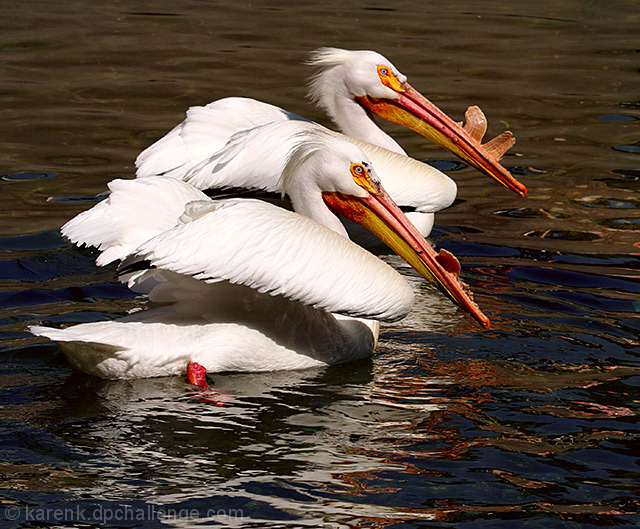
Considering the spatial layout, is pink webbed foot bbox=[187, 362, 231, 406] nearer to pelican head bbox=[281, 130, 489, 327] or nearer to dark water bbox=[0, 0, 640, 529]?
dark water bbox=[0, 0, 640, 529]

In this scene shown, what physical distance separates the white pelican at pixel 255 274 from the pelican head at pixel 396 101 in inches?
70.3

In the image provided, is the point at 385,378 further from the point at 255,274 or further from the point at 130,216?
the point at 130,216

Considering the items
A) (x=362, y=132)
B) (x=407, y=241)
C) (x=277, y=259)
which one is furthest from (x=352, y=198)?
(x=362, y=132)

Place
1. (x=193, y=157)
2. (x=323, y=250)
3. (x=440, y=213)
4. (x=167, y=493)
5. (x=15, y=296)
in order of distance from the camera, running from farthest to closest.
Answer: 1. (x=440, y=213)
2. (x=193, y=157)
3. (x=15, y=296)
4. (x=323, y=250)
5. (x=167, y=493)

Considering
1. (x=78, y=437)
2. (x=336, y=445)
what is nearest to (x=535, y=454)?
(x=336, y=445)

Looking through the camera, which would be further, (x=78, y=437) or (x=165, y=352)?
(x=165, y=352)

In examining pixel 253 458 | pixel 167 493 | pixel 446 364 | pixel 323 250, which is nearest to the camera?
pixel 167 493

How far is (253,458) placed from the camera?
3354 millimetres

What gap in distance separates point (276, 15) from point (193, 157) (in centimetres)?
709

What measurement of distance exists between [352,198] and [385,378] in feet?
2.37

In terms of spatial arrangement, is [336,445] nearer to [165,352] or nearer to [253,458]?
[253,458]

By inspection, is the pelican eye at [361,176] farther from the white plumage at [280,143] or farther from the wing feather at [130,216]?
the white plumage at [280,143]

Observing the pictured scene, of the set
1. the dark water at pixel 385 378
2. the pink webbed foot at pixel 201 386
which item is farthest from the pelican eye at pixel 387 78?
the pink webbed foot at pixel 201 386

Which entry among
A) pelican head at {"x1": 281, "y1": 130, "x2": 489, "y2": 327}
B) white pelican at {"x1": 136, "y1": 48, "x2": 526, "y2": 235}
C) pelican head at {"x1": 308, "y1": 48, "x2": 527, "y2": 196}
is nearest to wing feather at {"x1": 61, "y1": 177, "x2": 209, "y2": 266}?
pelican head at {"x1": 281, "y1": 130, "x2": 489, "y2": 327}
